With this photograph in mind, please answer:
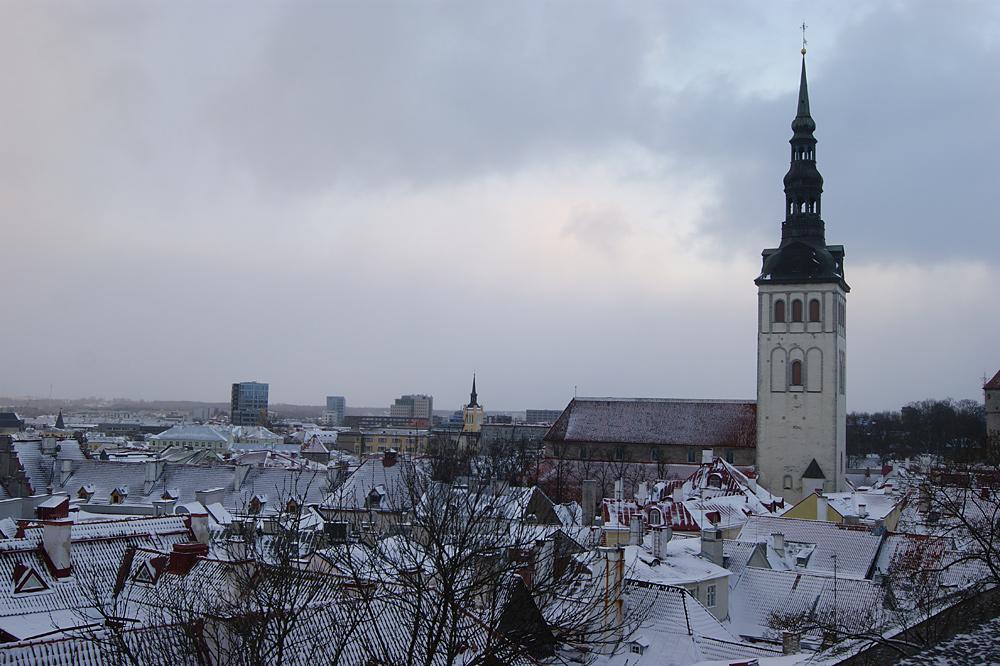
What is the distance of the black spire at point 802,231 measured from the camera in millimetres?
62344

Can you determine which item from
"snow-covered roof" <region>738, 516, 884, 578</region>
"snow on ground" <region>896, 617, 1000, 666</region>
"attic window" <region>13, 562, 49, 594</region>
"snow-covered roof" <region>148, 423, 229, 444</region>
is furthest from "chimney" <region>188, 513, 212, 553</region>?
"snow-covered roof" <region>148, 423, 229, 444</region>

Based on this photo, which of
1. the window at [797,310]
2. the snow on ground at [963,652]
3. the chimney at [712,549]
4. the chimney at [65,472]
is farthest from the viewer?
the window at [797,310]

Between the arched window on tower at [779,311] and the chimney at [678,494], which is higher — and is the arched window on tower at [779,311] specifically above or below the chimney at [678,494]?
above

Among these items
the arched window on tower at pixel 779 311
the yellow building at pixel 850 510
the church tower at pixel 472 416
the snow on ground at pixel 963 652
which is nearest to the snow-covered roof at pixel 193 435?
the church tower at pixel 472 416

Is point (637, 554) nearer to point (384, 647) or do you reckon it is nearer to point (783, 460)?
point (384, 647)

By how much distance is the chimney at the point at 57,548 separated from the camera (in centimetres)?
2184

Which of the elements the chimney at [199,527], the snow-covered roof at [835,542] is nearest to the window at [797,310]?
the snow-covered roof at [835,542]

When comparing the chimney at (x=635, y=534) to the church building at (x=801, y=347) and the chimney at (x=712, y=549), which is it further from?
the church building at (x=801, y=347)

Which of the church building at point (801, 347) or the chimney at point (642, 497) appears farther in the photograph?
the church building at point (801, 347)

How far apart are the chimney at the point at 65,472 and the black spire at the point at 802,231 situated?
44.0 meters

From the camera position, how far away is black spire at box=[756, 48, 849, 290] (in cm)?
6234

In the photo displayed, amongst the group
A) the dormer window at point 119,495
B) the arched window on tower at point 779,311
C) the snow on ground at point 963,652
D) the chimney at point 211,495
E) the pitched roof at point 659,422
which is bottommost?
the dormer window at point 119,495

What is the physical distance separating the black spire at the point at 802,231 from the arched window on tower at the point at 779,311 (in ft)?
5.14

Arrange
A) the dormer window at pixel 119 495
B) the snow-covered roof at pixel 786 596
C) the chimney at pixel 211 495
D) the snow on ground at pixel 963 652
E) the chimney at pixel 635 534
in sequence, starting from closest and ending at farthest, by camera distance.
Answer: the snow on ground at pixel 963 652 < the snow-covered roof at pixel 786 596 < the chimney at pixel 635 534 < the chimney at pixel 211 495 < the dormer window at pixel 119 495
